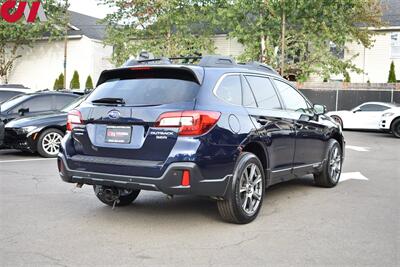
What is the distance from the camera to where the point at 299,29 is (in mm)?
29016

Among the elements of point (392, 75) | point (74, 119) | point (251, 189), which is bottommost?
point (251, 189)

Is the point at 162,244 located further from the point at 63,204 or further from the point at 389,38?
the point at 389,38

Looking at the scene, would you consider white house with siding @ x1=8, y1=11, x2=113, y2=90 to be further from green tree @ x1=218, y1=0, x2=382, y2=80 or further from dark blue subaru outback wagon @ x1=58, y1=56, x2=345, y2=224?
dark blue subaru outback wagon @ x1=58, y1=56, x2=345, y2=224

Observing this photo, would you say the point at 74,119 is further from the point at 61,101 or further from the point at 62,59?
the point at 62,59

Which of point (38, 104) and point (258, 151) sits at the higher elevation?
point (38, 104)

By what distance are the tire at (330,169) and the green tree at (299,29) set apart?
1953cm

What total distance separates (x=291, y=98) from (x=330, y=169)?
4.98 feet

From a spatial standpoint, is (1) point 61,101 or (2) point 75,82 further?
(2) point 75,82

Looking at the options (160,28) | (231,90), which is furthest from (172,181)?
(160,28)

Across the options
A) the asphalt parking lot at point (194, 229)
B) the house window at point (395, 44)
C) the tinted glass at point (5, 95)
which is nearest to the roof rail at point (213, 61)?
the asphalt parking lot at point (194, 229)

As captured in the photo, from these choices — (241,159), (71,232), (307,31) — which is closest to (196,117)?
(241,159)

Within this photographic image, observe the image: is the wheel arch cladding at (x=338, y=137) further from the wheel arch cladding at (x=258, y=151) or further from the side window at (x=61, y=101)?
the side window at (x=61, y=101)

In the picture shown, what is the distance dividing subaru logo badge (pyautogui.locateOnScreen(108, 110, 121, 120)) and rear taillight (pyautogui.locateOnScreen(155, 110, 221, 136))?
49 centimetres

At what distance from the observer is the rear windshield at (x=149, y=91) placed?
5.16 meters
